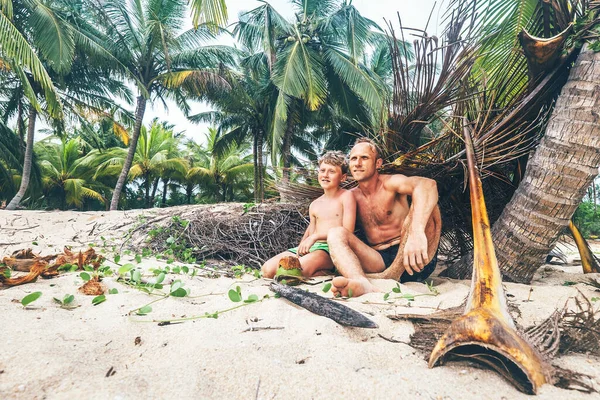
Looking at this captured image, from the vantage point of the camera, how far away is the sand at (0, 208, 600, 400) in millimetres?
855

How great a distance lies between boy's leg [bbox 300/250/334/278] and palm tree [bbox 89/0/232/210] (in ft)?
34.4

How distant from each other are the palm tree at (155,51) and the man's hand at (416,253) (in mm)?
11046

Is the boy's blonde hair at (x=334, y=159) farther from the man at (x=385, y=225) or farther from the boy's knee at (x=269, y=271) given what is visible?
the boy's knee at (x=269, y=271)

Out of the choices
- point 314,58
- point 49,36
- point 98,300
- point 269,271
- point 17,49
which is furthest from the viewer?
point 314,58

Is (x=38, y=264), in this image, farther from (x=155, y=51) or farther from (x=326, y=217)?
(x=155, y=51)

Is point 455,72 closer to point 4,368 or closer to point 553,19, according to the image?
point 553,19

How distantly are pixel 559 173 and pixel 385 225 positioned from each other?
3.54 feet

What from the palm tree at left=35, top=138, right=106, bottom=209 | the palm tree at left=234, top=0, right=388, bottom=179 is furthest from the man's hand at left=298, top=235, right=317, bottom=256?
the palm tree at left=35, top=138, right=106, bottom=209

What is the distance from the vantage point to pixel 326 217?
99.5 inches

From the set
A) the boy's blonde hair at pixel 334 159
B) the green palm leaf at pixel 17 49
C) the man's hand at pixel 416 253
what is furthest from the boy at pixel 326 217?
the green palm leaf at pixel 17 49

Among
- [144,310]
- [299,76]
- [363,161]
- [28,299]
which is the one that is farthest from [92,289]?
[299,76]

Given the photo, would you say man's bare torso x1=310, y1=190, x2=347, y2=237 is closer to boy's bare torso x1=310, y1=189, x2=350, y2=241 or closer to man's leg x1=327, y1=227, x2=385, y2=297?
boy's bare torso x1=310, y1=189, x2=350, y2=241

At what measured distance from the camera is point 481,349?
98 cm

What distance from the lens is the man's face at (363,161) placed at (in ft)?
7.55
